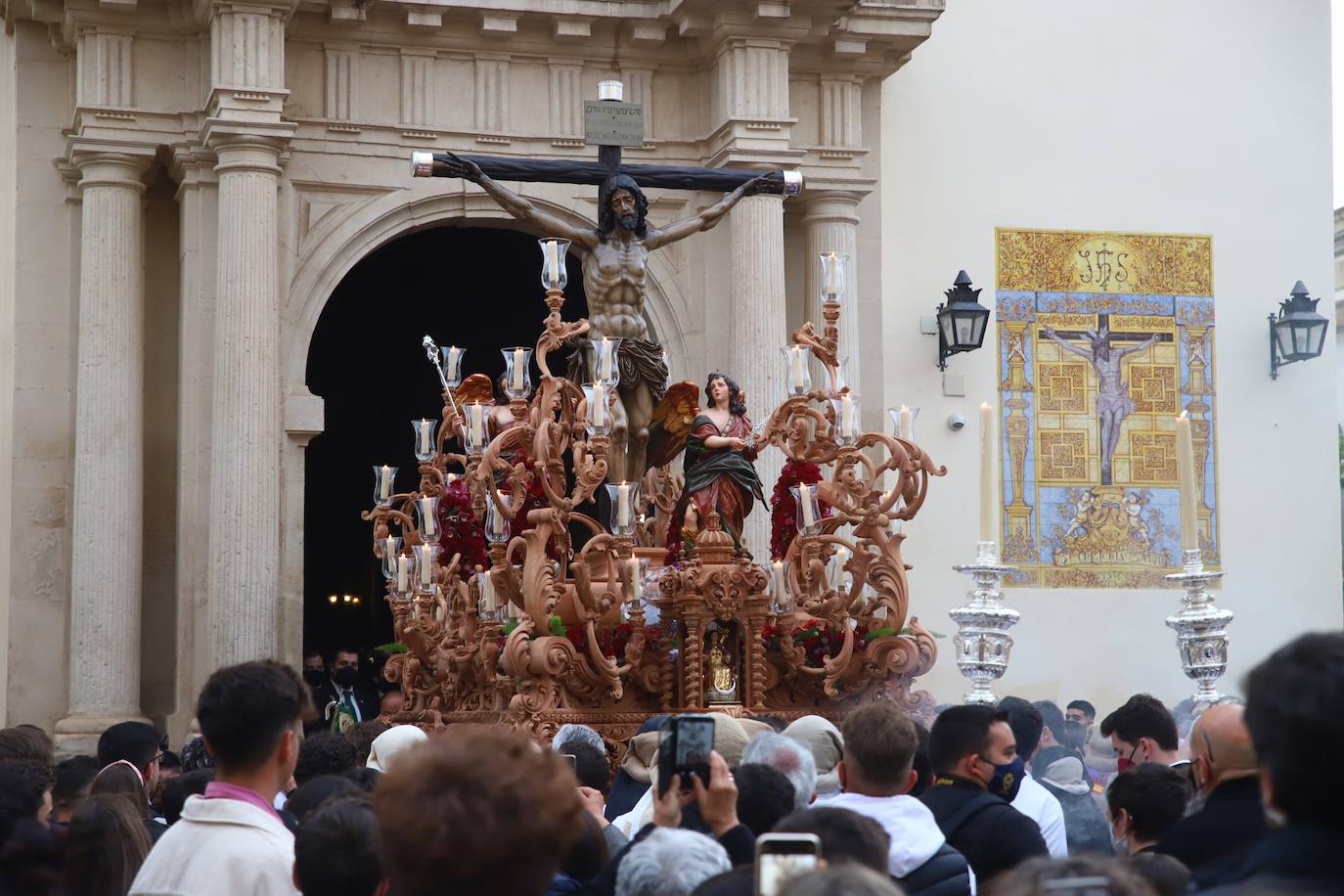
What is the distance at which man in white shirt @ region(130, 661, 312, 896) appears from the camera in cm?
402

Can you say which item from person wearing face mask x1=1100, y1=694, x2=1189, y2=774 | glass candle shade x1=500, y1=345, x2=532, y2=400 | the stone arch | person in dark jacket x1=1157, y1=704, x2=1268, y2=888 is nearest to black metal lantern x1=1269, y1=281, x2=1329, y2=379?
the stone arch

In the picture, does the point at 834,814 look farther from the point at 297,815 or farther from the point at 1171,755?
the point at 1171,755

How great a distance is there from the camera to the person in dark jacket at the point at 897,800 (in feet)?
15.1

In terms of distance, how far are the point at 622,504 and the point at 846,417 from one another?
4.42ft

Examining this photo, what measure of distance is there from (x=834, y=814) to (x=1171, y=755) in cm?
321

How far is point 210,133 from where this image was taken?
14.3 meters

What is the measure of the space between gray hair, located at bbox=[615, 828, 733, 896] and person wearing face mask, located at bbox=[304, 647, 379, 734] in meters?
10.1

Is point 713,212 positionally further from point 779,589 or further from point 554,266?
point 779,589

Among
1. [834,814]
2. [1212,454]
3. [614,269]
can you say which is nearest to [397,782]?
[834,814]

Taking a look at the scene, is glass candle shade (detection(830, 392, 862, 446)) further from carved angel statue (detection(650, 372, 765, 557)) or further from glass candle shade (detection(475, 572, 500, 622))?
glass candle shade (detection(475, 572, 500, 622))

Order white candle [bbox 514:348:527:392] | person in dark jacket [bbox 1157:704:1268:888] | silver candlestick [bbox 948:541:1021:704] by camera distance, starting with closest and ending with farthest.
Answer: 1. person in dark jacket [bbox 1157:704:1268:888]
2. silver candlestick [bbox 948:541:1021:704]
3. white candle [bbox 514:348:527:392]

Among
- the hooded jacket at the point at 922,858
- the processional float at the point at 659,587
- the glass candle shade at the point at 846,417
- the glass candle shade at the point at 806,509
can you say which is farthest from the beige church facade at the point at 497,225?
the hooded jacket at the point at 922,858

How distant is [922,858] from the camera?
4609 millimetres

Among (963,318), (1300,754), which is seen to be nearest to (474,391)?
(963,318)
